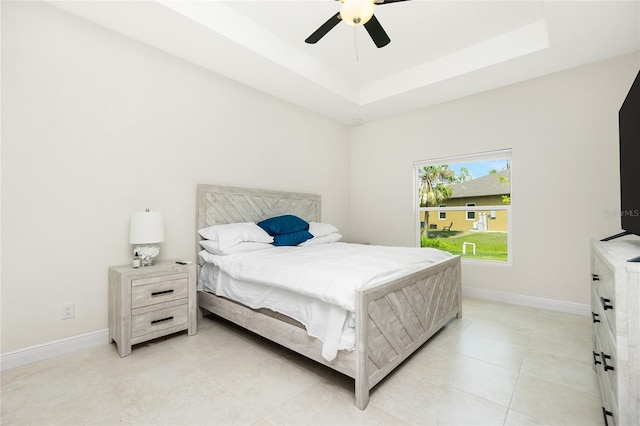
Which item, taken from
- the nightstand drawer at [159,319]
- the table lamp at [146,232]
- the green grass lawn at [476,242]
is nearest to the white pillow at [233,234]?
the table lamp at [146,232]

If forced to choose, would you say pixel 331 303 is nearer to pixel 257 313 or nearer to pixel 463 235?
pixel 257 313

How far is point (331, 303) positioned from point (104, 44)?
278 centimetres

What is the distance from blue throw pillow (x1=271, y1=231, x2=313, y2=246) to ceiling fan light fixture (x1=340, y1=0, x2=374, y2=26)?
2082 mm

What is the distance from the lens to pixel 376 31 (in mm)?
2061

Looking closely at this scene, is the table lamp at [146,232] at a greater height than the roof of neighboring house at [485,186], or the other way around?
the roof of neighboring house at [485,186]

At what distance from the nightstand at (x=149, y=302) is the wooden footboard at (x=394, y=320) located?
1639mm

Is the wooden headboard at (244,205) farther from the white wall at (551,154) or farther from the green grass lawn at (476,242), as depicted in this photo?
the white wall at (551,154)

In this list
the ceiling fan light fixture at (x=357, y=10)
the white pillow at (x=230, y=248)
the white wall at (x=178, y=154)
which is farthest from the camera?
the white pillow at (x=230, y=248)

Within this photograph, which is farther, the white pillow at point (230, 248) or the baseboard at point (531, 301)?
the baseboard at point (531, 301)

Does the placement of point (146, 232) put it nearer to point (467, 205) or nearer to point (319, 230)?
point (319, 230)

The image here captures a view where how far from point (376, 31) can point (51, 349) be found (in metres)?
3.27

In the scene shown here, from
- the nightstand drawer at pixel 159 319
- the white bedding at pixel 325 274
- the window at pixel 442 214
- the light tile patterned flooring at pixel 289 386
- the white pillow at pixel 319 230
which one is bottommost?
the light tile patterned flooring at pixel 289 386

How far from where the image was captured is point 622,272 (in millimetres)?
1070

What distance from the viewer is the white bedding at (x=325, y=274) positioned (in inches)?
65.4
